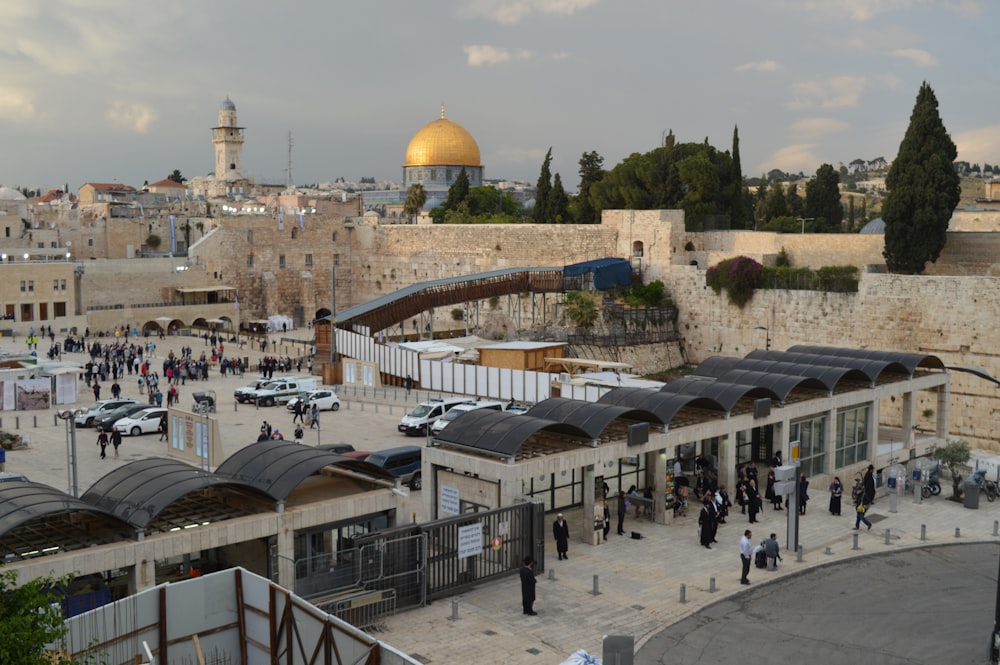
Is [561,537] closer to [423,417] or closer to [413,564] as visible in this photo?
[413,564]

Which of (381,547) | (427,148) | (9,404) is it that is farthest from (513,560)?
(427,148)

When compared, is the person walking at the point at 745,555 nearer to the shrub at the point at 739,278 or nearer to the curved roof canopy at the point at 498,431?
the curved roof canopy at the point at 498,431

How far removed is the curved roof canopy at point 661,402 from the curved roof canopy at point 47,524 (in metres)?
A: 8.54

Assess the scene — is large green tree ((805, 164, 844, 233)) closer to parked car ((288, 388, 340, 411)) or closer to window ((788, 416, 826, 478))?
parked car ((288, 388, 340, 411))

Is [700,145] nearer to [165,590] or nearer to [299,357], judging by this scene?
[299,357]

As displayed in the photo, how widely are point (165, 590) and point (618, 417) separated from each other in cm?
850

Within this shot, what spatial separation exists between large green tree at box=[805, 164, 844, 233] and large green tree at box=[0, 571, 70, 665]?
4938cm

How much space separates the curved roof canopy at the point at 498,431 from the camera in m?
14.3

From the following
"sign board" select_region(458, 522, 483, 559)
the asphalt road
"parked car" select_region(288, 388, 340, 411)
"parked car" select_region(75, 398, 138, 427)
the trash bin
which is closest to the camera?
the asphalt road

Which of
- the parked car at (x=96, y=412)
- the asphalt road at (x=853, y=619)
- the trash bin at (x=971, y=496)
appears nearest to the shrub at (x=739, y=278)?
the trash bin at (x=971, y=496)

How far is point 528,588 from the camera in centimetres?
1213

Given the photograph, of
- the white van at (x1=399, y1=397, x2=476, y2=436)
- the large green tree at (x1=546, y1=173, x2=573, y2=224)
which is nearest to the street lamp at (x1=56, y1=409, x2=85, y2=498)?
the white van at (x1=399, y1=397, x2=476, y2=436)

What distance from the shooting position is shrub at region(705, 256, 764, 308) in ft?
122

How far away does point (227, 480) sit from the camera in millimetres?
11914
